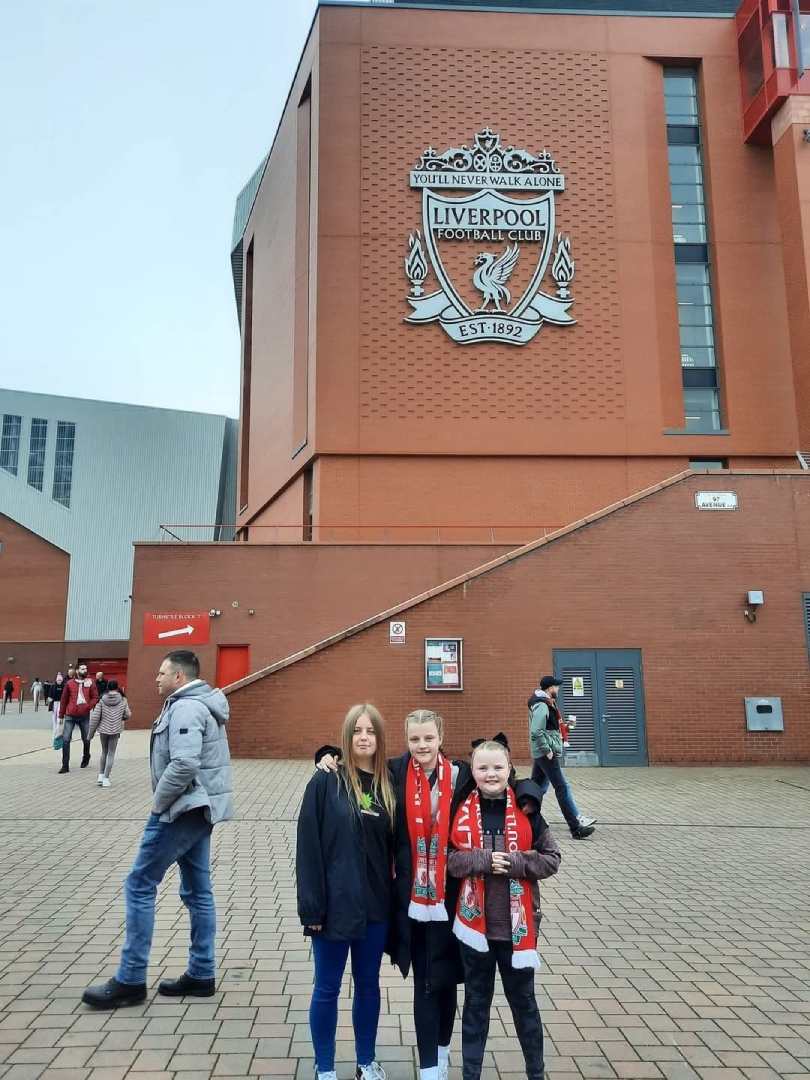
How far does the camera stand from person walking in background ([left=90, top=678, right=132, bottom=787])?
452 inches

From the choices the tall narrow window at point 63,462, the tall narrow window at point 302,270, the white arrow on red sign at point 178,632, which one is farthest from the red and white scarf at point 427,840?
the tall narrow window at point 63,462

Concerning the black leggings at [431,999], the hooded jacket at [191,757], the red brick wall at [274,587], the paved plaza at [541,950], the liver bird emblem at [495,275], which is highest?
the liver bird emblem at [495,275]

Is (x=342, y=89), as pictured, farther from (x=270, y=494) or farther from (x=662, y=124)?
(x=270, y=494)

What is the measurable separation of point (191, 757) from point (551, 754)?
4.91 meters

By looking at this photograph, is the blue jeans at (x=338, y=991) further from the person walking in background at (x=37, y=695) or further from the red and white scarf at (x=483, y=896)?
the person walking in background at (x=37, y=695)

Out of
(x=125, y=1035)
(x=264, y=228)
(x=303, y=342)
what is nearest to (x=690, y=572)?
(x=125, y=1035)

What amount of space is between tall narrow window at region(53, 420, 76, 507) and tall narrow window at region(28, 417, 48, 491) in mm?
723

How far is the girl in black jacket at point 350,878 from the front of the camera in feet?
10.8

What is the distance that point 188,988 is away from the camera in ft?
14.0

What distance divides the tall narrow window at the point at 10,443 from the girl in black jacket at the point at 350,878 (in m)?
48.2

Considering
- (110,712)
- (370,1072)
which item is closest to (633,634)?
Result: (110,712)

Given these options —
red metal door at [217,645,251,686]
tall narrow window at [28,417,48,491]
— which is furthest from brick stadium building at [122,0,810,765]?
tall narrow window at [28,417,48,491]

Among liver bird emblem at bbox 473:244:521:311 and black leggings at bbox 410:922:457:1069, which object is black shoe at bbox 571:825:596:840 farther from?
liver bird emblem at bbox 473:244:521:311

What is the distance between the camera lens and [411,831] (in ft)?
11.2
